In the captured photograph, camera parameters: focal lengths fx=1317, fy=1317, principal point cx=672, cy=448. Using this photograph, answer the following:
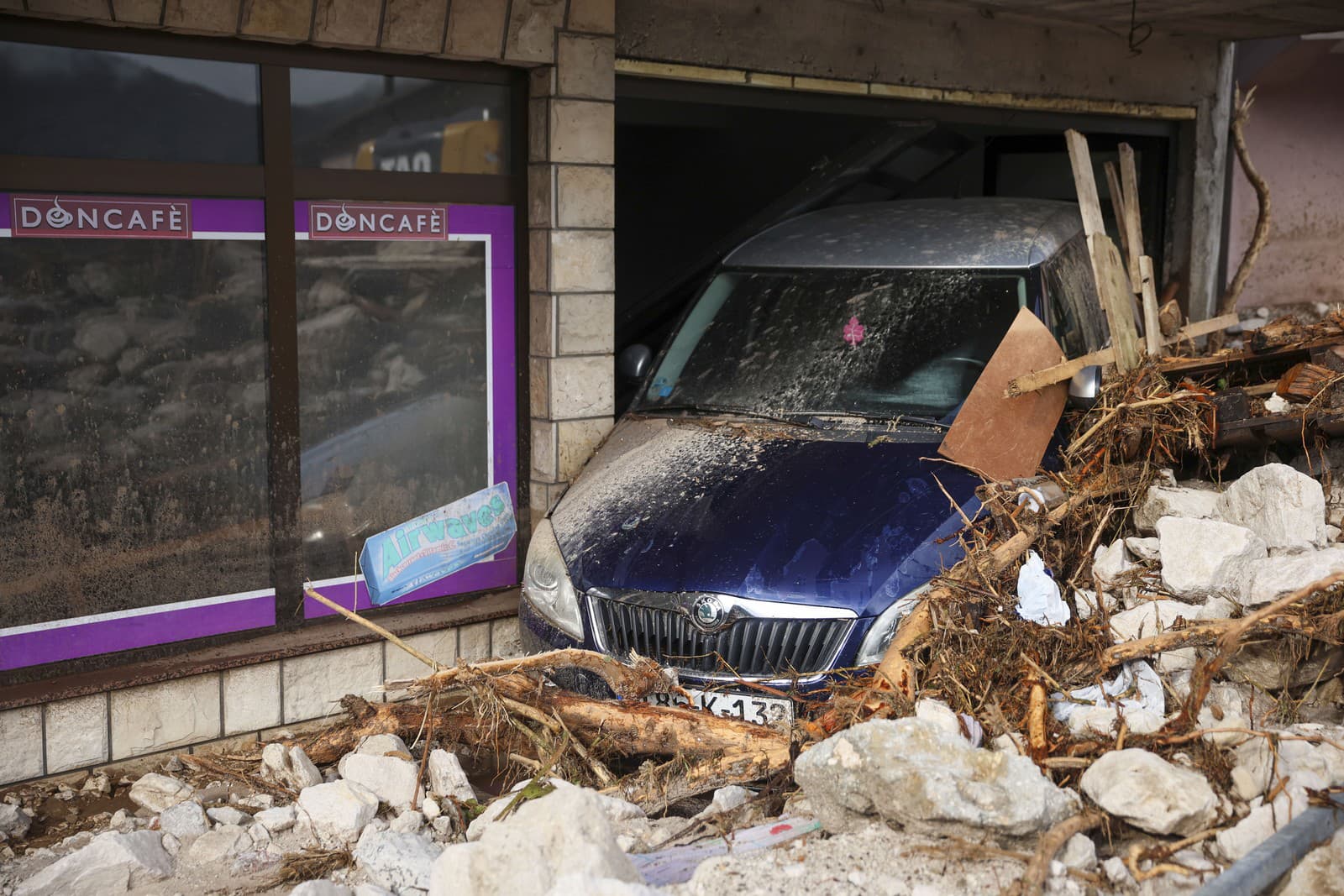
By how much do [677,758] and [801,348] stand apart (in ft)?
6.87

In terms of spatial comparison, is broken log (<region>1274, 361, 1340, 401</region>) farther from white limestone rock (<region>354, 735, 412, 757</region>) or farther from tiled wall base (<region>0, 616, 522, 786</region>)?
white limestone rock (<region>354, 735, 412, 757</region>)

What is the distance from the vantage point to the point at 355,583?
607 cm

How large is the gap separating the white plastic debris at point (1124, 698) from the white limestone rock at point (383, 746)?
7.57 ft

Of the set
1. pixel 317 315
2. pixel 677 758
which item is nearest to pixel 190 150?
pixel 317 315

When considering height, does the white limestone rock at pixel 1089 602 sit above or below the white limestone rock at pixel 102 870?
above

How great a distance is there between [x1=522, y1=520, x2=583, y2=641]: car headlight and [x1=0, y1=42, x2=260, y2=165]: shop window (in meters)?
2.05

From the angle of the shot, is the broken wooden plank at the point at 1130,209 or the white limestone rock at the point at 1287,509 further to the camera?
the broken wooden plank at the point at 1130,209

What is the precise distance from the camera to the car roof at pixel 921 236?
5.86m

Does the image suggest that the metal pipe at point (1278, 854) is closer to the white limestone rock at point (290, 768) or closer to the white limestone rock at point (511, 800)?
the white limestone rock at point (511, 800)

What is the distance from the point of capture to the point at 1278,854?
132 inches

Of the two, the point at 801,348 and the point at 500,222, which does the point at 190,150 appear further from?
the point at 801,348

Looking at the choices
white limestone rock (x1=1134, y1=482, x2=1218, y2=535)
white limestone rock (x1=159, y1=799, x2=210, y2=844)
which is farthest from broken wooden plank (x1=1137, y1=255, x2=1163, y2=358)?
white limestone rock (x1=159, y1=799, x2=210, y2=844)

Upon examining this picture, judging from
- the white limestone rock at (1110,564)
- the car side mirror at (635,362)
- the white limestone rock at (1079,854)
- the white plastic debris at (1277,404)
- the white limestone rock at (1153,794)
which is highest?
the car side mirror at (635,362)

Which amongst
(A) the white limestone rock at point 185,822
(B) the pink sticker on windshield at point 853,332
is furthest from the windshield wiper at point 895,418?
(A) the white limestone rock at point 185,822
